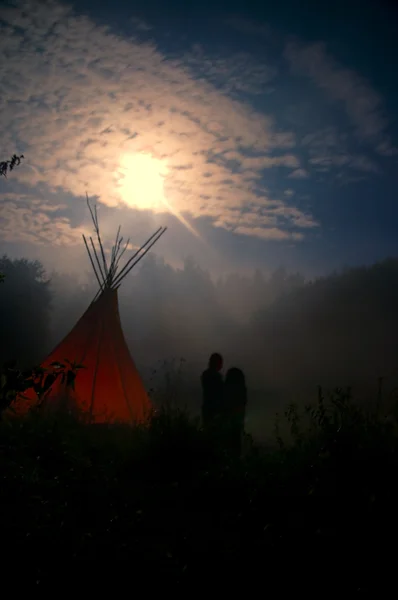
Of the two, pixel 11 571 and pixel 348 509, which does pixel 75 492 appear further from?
pixel 348 509

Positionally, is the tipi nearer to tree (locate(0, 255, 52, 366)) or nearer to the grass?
the grass

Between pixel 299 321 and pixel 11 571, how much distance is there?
36769 mm

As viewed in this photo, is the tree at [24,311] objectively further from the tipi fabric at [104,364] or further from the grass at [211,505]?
the grass at [211,505]

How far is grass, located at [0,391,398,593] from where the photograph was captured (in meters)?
2.01

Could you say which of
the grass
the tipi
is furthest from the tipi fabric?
the grass

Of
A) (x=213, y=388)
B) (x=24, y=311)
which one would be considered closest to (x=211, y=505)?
(x=213, y=388)

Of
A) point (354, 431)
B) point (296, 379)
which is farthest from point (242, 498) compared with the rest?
point (296, 379)

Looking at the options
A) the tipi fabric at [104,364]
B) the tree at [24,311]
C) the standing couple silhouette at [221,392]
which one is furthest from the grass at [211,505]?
the tree at [24,311]

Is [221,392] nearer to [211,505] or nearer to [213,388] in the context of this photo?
[213,388]

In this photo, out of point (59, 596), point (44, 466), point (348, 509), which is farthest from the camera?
point (44, 466)

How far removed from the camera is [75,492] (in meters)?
2.90

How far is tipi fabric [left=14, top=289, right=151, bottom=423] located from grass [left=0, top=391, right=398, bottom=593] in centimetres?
413

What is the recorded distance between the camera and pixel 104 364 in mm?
8297

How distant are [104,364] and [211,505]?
5.93 m
